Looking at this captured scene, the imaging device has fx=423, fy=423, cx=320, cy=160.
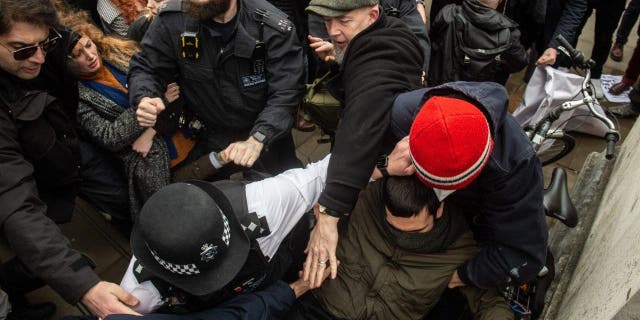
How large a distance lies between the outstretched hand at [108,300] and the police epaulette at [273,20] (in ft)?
5.39

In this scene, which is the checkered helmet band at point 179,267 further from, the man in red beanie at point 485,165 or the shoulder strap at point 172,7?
the shoulder strap at point 172,7

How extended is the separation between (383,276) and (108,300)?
130 cm

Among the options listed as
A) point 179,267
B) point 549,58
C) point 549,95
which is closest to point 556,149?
point 549,95

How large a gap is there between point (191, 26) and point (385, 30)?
3.79ft

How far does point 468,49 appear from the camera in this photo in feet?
10.3

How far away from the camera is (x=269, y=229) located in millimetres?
2025

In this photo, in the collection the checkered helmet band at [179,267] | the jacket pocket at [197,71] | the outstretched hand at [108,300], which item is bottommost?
the outstretched hand at [108,300]

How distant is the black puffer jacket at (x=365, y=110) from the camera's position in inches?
75.2

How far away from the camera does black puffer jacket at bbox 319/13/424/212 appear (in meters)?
1.91

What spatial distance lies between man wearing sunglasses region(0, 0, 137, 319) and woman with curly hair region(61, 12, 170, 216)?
0.24m

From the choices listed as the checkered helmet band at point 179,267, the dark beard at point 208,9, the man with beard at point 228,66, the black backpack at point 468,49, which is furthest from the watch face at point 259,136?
the black backpack at point 468,49

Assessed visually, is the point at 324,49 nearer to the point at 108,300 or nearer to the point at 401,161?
the point at 401,161

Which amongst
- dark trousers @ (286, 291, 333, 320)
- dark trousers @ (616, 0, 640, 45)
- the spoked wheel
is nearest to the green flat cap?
dark trousers @ (286, 291, 333, 320)

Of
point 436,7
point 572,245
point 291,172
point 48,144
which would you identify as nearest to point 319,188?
point 291,172
